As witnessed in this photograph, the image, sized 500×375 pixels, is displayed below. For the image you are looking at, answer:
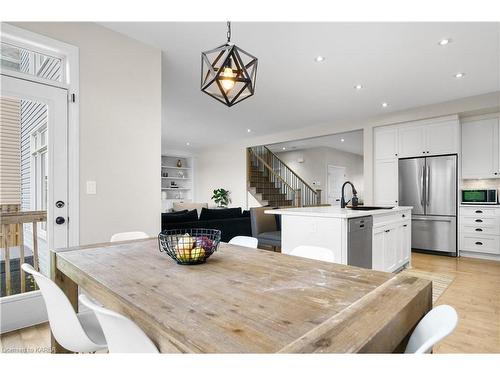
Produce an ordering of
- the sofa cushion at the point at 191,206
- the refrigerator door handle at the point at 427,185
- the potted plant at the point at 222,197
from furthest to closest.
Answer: the potted plant at the point at 222,197 < the sofa cushion at the point at 191,206 < the refrigerator door handle at the point at 427,185

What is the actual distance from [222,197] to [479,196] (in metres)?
6.05

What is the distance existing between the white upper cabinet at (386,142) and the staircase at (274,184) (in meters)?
3.49

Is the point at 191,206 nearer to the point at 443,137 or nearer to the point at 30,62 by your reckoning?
the point at 30,62

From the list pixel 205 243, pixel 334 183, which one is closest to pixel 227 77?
pixel 205 243

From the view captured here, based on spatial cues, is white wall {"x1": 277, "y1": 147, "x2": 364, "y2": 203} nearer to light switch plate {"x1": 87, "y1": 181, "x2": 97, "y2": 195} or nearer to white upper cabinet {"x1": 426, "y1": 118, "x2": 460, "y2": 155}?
white upper cabinet {"x1": 426, "y1": 118, "x2": 460, "y2": 155}

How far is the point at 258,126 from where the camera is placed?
6633 mm

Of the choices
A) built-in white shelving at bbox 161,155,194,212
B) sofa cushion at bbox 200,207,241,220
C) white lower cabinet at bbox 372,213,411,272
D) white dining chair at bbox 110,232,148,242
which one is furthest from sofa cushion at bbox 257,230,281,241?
built-in white shelving at bbox 161,155,194,212

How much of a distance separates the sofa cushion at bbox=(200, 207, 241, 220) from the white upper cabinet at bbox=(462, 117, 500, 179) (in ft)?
13.1

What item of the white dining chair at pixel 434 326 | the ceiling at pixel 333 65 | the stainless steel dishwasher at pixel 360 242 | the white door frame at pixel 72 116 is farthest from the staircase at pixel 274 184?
the white dining chair at pixel 434 326

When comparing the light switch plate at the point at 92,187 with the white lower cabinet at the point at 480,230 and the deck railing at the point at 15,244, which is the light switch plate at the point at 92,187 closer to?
the deck railing at the point at 15,244

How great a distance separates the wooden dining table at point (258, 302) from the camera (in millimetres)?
711

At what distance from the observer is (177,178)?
975cm
